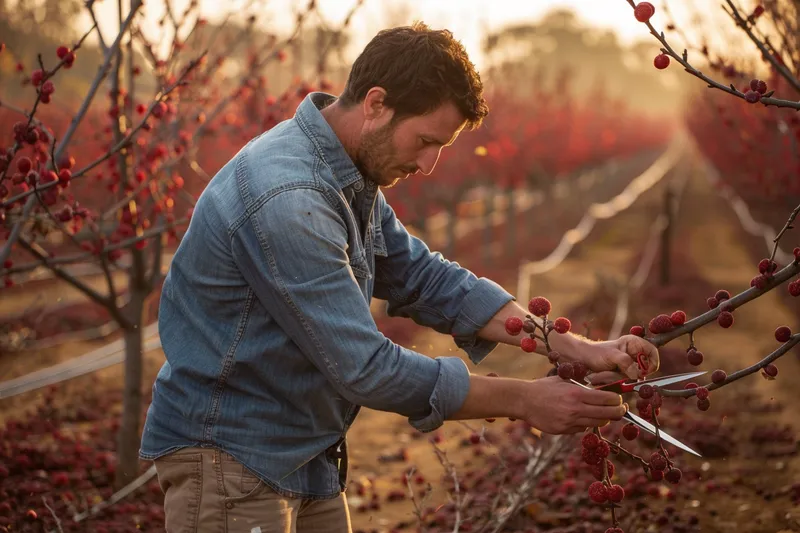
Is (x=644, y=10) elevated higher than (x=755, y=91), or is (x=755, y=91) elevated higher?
(x=644, y=10)

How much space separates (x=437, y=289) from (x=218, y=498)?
100 cm

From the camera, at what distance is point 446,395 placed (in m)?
2.04

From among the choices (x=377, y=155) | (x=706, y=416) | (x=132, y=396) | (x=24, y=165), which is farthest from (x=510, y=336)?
(x=706, y=416)

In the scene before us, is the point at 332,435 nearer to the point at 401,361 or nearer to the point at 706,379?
the point at 401,361

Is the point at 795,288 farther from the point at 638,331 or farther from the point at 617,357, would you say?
the point at 617,357

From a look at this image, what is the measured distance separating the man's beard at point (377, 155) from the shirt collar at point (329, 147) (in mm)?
39

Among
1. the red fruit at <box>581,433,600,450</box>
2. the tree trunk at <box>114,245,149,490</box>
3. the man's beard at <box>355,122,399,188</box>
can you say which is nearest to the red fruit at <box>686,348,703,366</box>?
the red fruit at <box>581,433,600,450</box>

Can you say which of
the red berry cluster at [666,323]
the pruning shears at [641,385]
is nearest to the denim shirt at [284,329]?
the pruning shears at [641,385]

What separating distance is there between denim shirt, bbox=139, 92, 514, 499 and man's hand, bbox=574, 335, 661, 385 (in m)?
0.55

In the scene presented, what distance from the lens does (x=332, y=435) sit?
232 centimetres

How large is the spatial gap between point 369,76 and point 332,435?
1010 mm

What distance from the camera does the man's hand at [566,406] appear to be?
203 centimetres

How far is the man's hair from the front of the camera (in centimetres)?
212

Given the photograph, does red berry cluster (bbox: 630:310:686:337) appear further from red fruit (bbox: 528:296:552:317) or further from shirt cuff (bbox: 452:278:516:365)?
shirt cuff (bbox: 452:278:516:365)
